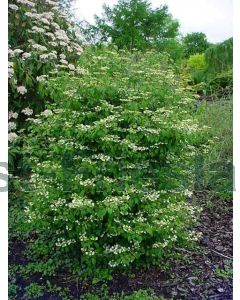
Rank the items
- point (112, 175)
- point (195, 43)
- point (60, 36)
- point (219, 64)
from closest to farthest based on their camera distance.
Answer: point (112, 175), point (60, 36), point (219, 64), point (195, 43)

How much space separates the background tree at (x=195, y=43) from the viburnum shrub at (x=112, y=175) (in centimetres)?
501

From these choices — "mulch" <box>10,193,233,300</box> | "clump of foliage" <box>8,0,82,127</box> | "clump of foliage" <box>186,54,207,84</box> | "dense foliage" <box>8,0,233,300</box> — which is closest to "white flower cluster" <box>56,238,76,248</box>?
"dense foliage" <box>8,0,233,300</box>

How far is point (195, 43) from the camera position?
7.06m

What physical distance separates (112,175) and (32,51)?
1265 millimetres

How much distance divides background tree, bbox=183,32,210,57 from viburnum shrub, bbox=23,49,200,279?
5.01 metres

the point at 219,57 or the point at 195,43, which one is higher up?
the point at 195,43

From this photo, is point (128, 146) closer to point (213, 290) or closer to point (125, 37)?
point (213, 290)

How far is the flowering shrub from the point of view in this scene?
101 inches

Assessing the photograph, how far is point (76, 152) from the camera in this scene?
1.73 m

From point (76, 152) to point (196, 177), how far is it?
121cm

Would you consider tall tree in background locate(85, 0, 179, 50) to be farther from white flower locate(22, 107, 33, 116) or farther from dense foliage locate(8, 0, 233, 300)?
dense foliage locate(8, 0, 233, 300)

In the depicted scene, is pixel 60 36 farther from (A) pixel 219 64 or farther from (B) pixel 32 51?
(A) pixel 219 64

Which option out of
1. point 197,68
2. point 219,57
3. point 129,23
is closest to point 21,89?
point 129,23

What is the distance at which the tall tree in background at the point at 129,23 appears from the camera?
3.86 m
